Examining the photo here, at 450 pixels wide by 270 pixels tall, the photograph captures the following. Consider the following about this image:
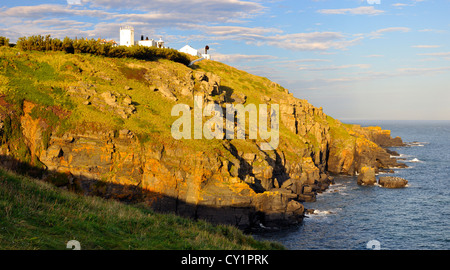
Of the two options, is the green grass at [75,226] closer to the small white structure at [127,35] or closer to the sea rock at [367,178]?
the sea rock at [367,178]

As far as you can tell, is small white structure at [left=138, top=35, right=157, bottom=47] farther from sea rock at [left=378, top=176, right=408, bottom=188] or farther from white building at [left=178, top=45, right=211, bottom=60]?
sea rock at [left=378, top=176, right=408, bottom=188]

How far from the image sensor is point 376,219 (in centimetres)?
5266

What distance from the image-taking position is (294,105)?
90.5m

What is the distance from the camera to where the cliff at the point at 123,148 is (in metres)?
44.7

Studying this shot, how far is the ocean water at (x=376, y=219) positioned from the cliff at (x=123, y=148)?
383 cm

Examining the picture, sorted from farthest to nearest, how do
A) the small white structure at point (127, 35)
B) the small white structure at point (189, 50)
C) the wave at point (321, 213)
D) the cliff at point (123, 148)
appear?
the small white structure at point (189, 50) → the small white structure at point (127, 35) → the wave at point (321, 213) → the cliff at point (123, 148)

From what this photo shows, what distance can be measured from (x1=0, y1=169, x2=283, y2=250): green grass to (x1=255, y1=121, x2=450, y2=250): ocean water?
2444cm

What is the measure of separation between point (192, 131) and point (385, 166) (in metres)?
64.6

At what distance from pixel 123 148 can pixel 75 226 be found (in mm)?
32272

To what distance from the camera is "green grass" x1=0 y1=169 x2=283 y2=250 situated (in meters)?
13.3

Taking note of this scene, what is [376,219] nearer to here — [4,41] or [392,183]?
[392,183]

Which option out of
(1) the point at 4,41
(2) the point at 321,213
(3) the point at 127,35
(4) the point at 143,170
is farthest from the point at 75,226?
(3) the point at 127,35

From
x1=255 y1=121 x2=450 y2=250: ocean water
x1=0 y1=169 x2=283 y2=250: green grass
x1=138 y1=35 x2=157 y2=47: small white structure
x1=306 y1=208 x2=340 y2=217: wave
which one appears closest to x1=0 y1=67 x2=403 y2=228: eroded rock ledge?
x1=306 y1=208 x2=340 y2=217: wave

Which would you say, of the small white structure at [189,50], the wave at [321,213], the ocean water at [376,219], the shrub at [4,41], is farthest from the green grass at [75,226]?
the small white structure at [189,50]
